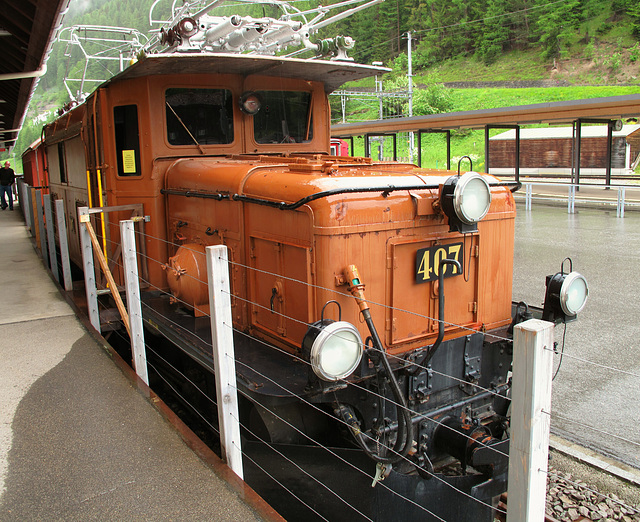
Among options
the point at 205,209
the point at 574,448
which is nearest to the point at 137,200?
the point at 205,209

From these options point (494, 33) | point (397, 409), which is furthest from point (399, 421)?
point (494, 33)

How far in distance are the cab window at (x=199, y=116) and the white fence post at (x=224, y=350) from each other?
107 inches

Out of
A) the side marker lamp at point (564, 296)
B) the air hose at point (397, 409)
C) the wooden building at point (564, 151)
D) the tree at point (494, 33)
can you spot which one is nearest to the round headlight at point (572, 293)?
the side marker lamp at point (564, 296)

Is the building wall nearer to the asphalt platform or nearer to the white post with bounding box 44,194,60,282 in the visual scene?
the white post with bounding box 44,194,60,282

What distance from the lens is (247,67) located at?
5.35 meters

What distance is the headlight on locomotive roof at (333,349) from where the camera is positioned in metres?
2.97

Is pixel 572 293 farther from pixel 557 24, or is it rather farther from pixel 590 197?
pixel 557 24

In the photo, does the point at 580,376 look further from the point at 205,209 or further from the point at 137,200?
the point at 137,200

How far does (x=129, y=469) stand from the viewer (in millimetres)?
3336

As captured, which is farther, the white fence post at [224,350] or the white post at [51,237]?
the white post at [51,237]

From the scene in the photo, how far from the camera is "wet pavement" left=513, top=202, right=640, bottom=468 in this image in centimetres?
478

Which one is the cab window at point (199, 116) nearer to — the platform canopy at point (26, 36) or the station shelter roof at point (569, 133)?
the platform canopy at point (26, 36)

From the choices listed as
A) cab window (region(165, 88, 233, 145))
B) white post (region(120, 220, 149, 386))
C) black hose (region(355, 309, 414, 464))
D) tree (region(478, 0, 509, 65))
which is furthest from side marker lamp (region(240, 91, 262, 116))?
tree (region(478, 0, 509, 65))

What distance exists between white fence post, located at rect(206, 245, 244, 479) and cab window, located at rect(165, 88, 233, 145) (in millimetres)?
2727
